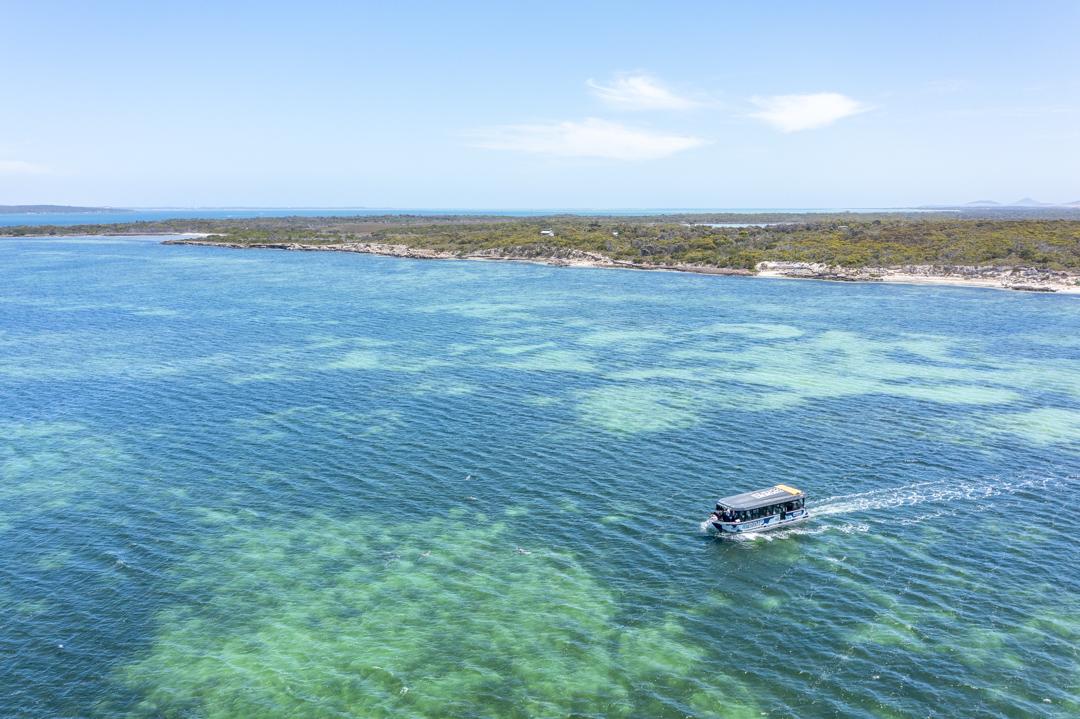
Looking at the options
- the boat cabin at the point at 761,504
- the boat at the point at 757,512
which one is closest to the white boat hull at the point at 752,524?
the boat at the point at 757,512

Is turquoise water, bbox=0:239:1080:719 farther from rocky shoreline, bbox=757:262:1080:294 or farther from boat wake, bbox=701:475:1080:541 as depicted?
rocky shoreline, bbox=757:262:1080:294

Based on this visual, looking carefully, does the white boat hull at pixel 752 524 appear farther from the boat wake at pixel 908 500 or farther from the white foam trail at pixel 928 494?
the white foam trail at pixel 928 494

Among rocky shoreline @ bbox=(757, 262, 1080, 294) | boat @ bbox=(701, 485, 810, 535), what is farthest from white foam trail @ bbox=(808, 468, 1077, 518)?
rocky shoreline @ bbox=(757, 262, 1080, 294)

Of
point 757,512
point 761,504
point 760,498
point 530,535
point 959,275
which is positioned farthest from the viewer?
point 959,275

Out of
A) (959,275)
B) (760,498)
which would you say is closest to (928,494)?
(760,498)

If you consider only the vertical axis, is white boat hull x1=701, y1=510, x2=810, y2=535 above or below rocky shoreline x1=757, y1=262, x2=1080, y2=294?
below

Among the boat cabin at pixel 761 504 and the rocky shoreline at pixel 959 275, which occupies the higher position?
the rocky shoreline at pixel 959 275

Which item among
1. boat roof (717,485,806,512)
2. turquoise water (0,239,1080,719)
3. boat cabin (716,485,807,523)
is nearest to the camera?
turquoise water (0,239,1080,719)

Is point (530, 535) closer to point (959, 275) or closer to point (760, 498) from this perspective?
point (760, 498)
